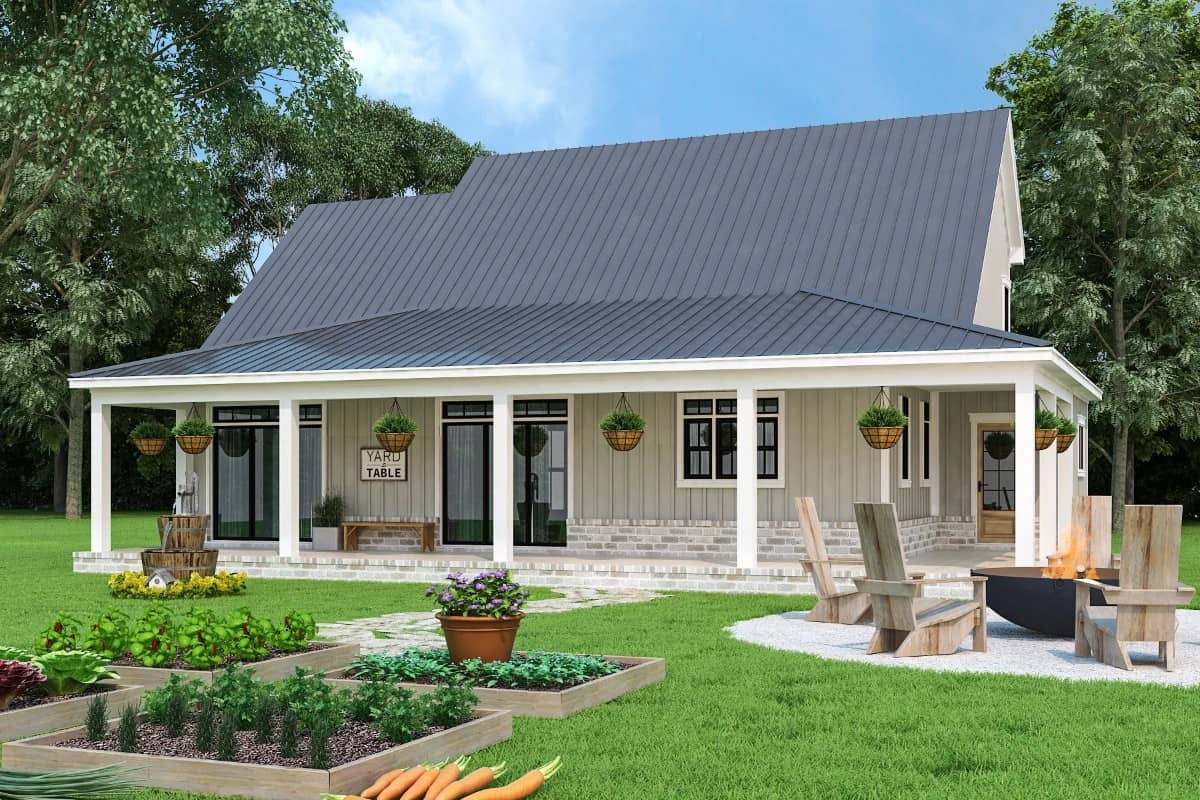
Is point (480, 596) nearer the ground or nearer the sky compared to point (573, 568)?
nearer the sky

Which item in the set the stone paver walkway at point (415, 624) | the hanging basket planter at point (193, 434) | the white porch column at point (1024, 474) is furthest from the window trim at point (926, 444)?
the hanging basket planter at point (193, 434)

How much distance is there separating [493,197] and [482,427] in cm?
614

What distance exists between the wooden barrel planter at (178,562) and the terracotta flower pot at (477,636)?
310 inches

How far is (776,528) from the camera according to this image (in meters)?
17.5

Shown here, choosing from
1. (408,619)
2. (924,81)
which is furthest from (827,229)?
(924,81)

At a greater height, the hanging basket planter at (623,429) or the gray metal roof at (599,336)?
the gray metal roof at (599,336)

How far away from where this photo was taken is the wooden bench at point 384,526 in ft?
63.6

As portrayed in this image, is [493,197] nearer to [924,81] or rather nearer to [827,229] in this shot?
[827,229]

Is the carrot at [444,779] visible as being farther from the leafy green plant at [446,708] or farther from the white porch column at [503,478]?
the white porch column at [503,478]

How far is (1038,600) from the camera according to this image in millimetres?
10602

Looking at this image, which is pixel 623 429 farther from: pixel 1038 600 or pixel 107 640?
pixel 107 640

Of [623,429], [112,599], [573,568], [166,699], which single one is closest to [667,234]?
[623,429]

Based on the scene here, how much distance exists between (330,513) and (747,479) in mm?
7373

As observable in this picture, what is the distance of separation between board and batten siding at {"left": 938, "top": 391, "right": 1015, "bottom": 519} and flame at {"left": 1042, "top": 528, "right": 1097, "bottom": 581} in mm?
9492
